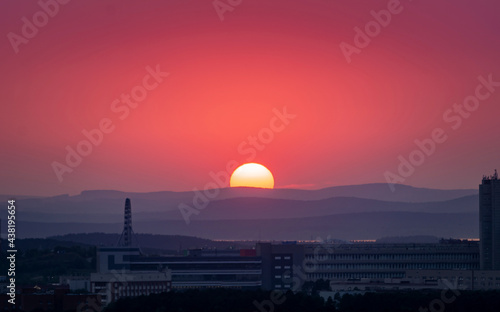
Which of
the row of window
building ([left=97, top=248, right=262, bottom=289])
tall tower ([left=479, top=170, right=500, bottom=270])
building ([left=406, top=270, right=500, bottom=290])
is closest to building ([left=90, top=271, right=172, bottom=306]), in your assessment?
building ([left=97, top=248, right=262, bottom=289])

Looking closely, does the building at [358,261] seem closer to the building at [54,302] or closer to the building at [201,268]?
the building at [201,268]

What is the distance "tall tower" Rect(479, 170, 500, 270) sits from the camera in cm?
12738

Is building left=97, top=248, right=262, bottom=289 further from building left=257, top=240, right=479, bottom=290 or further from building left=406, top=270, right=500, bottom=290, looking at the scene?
building left=406, top=270, right=500, bottom=290

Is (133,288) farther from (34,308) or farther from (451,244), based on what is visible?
(451,244)

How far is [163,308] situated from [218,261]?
53.3 meters

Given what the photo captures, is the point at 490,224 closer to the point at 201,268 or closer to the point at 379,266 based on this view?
the point at 379,266

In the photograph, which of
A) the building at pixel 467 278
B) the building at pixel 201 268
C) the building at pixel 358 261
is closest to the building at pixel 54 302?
the building at pixel 467 278

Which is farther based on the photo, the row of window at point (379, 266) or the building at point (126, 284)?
the row of window at point (379, 266)

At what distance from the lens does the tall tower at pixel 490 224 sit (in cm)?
12738

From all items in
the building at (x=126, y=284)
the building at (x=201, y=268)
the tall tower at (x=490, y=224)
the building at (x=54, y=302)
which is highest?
the tall tower at (x=490, y=224)

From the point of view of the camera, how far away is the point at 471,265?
5187 inches

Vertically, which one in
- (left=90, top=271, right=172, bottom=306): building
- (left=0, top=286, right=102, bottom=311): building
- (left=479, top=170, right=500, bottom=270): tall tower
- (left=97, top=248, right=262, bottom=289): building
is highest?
(left=479, top=170, right=500, bottom=270): tall tower

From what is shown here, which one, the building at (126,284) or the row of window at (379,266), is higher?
the row of window at (379,266)

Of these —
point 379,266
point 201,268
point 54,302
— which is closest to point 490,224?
point 379,266
